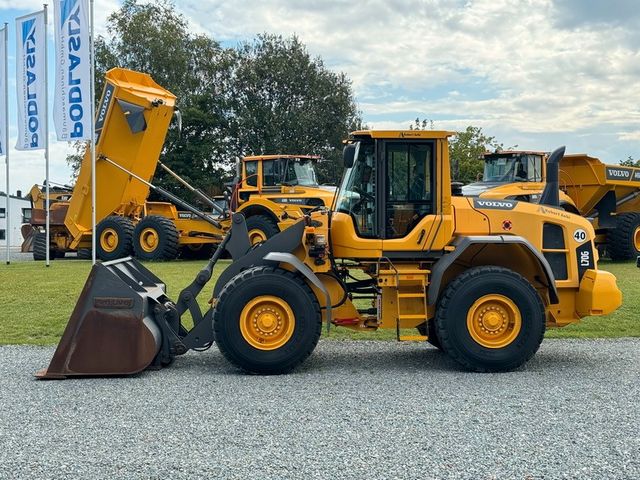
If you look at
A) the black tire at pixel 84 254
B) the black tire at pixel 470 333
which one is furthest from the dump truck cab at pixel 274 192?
the black tire at pixel 470 333

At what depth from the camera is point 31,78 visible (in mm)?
18047

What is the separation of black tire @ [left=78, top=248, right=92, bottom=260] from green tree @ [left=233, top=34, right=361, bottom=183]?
1583 centimetres

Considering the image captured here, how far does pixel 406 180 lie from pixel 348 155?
66cm

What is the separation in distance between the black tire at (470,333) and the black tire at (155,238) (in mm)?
15104

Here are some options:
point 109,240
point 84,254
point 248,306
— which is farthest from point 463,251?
point 84,254

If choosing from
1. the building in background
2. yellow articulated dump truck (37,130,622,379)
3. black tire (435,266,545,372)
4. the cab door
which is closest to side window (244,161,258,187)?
yellow articulated dump truck (37,130,622,379)

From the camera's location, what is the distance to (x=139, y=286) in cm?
713

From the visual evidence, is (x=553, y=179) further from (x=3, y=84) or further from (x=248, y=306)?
(x=3, y=84)

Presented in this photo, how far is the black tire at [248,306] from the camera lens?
6.55 meters

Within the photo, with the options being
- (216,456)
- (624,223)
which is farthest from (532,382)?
(624,223)

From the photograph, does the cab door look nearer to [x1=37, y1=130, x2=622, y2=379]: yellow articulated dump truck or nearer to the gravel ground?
[x1=37, y1=130, x2=622, y2=379]: yellow articulated dump truck

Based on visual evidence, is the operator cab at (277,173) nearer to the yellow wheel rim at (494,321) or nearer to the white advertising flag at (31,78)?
the white advertising flag at (31,78)

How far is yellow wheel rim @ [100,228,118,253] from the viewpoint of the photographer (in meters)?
20.8

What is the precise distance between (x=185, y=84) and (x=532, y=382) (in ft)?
119
